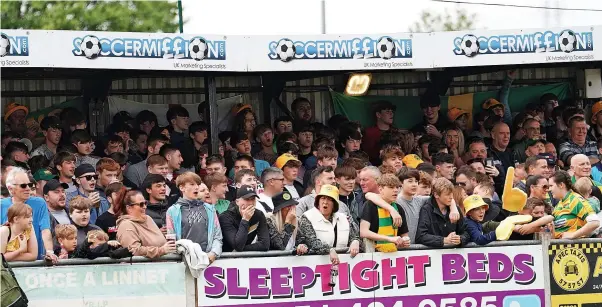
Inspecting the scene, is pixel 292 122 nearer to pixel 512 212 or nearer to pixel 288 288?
pixel 512 212

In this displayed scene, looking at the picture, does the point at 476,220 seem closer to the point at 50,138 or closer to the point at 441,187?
the point at 441,187

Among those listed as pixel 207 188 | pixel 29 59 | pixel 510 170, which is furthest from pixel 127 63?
pixel 510 170

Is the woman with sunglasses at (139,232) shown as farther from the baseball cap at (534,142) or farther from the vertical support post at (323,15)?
the vertical support post at (323,15)

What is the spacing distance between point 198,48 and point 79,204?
10.7 feet

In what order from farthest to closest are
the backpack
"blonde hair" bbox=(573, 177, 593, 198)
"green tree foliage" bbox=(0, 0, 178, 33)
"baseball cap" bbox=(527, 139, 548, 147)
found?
"green tree foliage" bbox=(0, 0, 178, 33)
"baseball cap" bbox=(527, 139, 548, 147)
"blonde hair" bbox=(573, 177, 593, 198)
the backpack

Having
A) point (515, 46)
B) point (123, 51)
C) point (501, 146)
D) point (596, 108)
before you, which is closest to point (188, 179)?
point (123, 51)

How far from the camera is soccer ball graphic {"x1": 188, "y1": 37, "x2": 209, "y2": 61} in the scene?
16203mm

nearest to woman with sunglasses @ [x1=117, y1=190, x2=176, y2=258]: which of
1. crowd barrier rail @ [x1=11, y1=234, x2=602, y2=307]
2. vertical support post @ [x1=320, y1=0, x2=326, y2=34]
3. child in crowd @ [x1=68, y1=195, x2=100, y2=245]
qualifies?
crowd barrier rail @ [x1=11, y1=234, x2=602, y2=307]

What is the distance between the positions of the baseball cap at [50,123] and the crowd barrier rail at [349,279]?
3.89m

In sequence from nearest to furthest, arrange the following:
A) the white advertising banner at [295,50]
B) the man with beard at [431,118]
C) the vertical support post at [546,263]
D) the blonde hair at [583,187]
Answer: the vertical support post at [546,263]
the white advertising banner at [295,50]
the blonde hair at [583,187]
the man with beard at [431,118]

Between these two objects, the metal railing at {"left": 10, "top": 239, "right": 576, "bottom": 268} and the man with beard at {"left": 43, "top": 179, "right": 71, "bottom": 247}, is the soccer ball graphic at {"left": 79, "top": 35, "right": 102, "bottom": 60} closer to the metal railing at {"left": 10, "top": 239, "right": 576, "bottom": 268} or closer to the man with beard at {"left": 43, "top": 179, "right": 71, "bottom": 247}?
the man with beard at {"left": 43, "top": 179, "right": 71, "bottom": 247}

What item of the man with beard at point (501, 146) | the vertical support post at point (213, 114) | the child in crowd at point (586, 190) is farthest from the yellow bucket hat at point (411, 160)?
the vertical support post at point (213, 114)

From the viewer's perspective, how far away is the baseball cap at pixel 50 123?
16641mm

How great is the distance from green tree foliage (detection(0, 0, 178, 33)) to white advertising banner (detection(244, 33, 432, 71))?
31.0 meters
